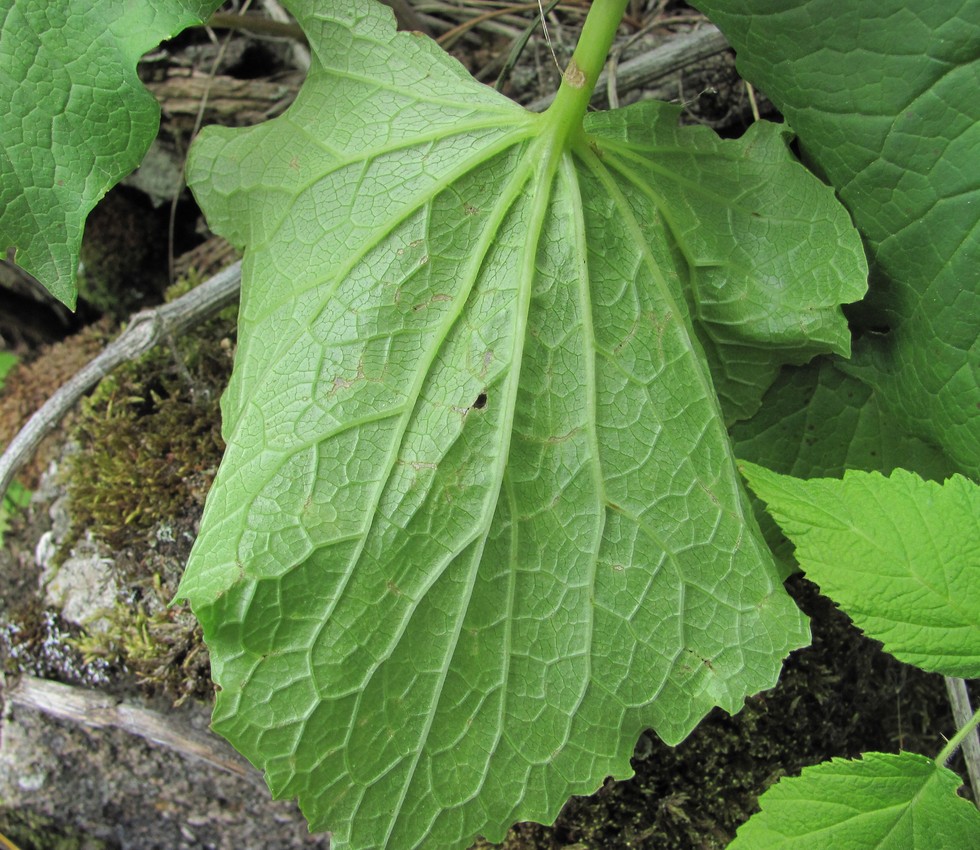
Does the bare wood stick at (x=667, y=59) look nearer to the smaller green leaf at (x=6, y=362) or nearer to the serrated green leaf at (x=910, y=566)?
the serrated green leaf at (x=910, y=566)

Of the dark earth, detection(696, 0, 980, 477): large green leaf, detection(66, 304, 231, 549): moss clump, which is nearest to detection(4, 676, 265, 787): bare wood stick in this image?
the dark earth

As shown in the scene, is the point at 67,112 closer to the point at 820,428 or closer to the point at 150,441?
the point at 150,441

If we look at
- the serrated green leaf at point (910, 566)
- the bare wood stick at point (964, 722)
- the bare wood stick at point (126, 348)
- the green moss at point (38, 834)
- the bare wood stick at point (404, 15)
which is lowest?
the bare wood stick at point (964, 722)

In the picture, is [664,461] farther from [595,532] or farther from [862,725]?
[862,725]

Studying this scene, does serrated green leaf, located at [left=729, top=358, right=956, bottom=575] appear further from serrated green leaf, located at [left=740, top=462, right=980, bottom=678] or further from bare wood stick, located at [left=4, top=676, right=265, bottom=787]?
bare wood stick, located at [left=4, top=676, right=265, bottom=787]

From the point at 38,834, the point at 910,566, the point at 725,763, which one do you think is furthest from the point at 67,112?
the point at 38,834

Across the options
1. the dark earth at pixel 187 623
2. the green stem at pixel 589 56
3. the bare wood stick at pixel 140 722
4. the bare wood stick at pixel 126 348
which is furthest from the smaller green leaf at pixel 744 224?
the bare wood stick at pixel 140 722
